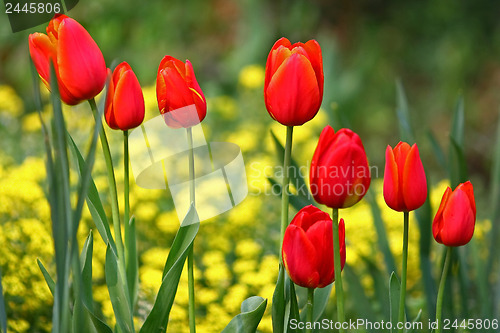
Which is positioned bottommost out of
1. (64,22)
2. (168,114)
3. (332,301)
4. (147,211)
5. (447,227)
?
(332,301)

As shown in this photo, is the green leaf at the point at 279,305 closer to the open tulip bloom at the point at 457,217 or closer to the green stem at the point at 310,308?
the green stem at the point at 310,308

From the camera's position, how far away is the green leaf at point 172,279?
786 millimetres

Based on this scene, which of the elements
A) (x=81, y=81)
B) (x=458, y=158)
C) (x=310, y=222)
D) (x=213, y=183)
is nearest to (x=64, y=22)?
(x=81, y=81)

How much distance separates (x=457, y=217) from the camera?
2.50ft

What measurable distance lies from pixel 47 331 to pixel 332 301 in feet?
2.29

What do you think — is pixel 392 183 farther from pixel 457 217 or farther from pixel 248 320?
pixel 248 320

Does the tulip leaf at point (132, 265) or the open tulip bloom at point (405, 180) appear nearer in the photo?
the open tulip bloom at point (405, 180)

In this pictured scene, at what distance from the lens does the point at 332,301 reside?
1616mm

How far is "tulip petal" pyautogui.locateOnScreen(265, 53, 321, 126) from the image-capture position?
0.77 metres

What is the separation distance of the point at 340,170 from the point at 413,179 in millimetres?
95

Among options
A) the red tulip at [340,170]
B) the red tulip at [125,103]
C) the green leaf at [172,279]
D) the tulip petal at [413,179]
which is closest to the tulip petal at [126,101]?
the red tulip at [125,103]

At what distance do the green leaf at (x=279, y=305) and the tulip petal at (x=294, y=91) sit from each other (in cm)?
19

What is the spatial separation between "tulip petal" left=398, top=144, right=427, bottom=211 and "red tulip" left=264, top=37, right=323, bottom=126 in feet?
0.44

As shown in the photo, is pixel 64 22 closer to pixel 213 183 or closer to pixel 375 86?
pixel 213 183
